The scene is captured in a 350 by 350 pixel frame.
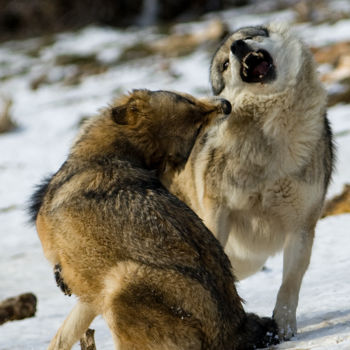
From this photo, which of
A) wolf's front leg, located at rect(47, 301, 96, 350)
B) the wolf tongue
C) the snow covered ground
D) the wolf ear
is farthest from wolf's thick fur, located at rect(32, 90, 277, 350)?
the wolf ear

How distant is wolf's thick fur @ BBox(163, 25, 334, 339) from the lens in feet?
18.2

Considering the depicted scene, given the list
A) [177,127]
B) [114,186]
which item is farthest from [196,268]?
[177,127]

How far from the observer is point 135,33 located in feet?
84.6

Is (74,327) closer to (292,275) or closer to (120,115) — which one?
(120,115)

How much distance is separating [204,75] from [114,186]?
14065 mm

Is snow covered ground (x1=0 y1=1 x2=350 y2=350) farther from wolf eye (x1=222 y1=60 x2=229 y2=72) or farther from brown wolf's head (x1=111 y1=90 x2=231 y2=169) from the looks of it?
wolf eye (x1=222 y1=60 x2=229 y2=72)

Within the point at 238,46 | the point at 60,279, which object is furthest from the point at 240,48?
the point at 60,279

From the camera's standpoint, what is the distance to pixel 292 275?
18.1 ft

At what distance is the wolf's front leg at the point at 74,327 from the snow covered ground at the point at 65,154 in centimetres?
53

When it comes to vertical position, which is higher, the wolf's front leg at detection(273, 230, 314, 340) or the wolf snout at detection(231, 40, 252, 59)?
the wolf snout at detection(231, 40, 252, 59)

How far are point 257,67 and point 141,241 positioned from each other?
2089 millimetres

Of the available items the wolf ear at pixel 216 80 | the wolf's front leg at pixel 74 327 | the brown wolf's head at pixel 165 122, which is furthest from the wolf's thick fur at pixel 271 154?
the wolf's front leg at pixel 74 327

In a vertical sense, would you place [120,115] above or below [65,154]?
above

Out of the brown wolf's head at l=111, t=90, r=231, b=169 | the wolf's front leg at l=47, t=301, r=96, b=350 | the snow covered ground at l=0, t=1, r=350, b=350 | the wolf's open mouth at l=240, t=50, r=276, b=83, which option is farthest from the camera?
the snow covered ground at l=0, t=1, r=350, b=350
